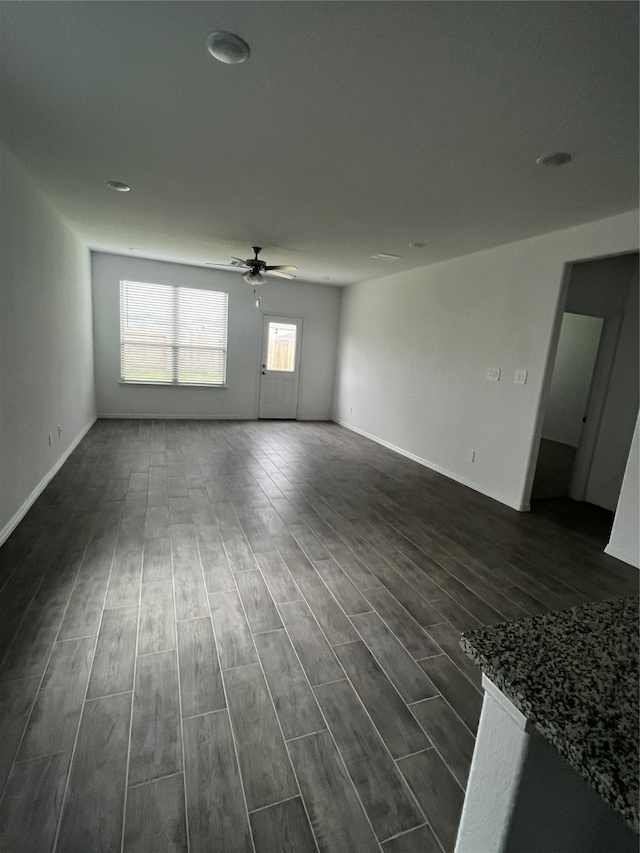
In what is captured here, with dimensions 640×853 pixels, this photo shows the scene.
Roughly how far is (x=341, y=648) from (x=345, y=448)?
424 centimetres

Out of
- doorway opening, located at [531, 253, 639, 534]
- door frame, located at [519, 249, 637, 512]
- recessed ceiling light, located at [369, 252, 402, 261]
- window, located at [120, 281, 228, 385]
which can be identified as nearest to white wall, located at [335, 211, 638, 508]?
door frame, located at [519, 249, 637, 512]

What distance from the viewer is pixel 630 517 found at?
3160mm

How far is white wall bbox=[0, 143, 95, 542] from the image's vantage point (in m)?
2.83

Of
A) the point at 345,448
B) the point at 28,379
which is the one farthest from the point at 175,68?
the point at 345,448

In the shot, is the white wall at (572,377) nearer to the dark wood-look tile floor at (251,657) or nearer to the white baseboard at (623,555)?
the dark wood-look tile floor at (251,657)

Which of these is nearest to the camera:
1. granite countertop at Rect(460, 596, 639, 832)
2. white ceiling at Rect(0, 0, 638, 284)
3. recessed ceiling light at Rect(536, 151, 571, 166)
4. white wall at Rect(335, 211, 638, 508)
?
granite countertop at Rect(460, 596, 639, 832)

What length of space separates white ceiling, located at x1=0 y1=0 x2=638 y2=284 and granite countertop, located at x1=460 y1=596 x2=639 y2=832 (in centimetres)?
193

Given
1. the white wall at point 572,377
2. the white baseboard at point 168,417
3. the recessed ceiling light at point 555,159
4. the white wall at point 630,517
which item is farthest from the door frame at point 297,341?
the white wall at point 630,517

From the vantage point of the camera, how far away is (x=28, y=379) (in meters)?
3.31

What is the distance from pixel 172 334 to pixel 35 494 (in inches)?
165

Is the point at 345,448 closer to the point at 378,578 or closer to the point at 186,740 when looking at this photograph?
the point at 378,578

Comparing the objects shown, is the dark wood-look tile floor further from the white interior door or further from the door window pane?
the door window pane

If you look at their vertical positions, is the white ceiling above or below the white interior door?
above

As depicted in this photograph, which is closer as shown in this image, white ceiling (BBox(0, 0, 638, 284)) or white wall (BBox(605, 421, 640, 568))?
white ceiling (BBox(0, 0, 638, 284))
